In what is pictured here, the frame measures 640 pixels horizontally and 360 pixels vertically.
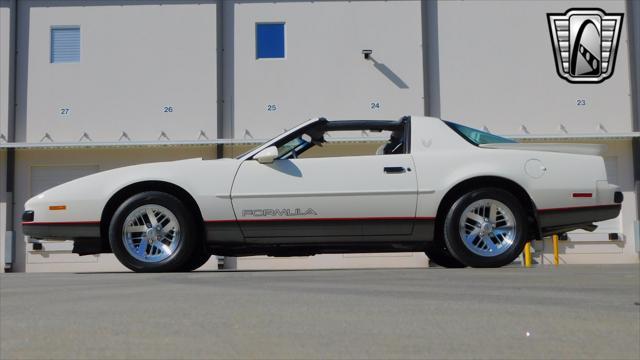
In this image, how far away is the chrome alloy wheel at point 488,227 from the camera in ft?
20.9

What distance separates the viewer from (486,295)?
3.89m

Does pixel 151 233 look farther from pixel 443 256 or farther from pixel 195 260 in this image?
pixel 443 256

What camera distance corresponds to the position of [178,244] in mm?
6422

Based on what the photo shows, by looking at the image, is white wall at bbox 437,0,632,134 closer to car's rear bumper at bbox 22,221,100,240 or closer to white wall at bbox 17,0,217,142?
white wall at bbox 17,0,217,142

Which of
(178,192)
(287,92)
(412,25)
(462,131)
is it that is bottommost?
(178,192)

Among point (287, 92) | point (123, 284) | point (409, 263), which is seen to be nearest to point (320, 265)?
point (409, 263)

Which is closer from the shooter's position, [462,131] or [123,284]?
[123,284]

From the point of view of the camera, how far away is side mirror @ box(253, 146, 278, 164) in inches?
257

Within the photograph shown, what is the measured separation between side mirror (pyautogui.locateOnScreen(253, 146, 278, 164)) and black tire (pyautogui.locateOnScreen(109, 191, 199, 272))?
2.36 ft

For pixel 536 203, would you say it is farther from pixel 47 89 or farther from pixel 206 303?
pixel 47 89

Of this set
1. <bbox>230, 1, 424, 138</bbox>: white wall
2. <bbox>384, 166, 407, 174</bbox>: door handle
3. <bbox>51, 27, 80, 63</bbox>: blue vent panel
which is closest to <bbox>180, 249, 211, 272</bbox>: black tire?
<bbox>384, 166, 407, 174</bbox>: door handle

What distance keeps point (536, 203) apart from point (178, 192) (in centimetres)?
290

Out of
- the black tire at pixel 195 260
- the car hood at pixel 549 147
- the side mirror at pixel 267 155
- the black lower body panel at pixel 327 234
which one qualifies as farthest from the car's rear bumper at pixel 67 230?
the car hood at pixel 549 147

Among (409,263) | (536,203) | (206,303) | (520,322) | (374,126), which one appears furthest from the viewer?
(409,263)
